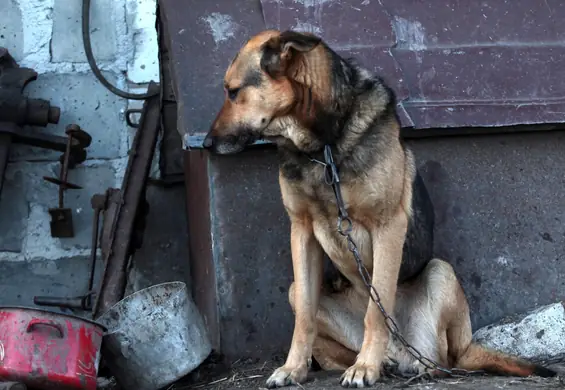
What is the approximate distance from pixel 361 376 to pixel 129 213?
7.40 feet

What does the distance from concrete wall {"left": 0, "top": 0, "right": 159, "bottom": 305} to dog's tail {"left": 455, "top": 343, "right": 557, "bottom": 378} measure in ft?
9.19

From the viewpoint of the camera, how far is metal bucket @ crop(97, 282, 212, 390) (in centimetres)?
452

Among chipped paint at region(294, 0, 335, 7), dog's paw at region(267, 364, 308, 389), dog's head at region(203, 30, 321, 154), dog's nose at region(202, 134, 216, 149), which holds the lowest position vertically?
dog's paw at region(267, 364, 308, 389)

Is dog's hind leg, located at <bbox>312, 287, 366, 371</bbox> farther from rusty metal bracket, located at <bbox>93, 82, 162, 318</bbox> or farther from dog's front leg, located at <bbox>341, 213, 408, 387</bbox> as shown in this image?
rusty metal bracket, located at <bbox>93, 82, 162, 318</bbox>

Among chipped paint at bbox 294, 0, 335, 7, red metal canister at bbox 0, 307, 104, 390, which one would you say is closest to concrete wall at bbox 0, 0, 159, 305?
chipped paint at bbox 294, 0, 335, 7

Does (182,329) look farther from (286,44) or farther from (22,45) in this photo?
(22,45)

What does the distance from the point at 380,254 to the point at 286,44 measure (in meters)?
1.05

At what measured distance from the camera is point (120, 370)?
4562 mm

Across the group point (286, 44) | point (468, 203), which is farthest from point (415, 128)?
point (286, 44)

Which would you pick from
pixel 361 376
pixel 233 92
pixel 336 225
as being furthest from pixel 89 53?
pixel 361 376

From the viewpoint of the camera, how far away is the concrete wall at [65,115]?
609cm

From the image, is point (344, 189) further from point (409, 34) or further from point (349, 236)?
point (409, 34)

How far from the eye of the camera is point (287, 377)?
13.5 ft

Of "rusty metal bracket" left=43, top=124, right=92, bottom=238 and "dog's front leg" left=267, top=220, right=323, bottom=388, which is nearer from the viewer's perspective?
"dog's front leg" left=267, top=220, right=323, bottom=388
